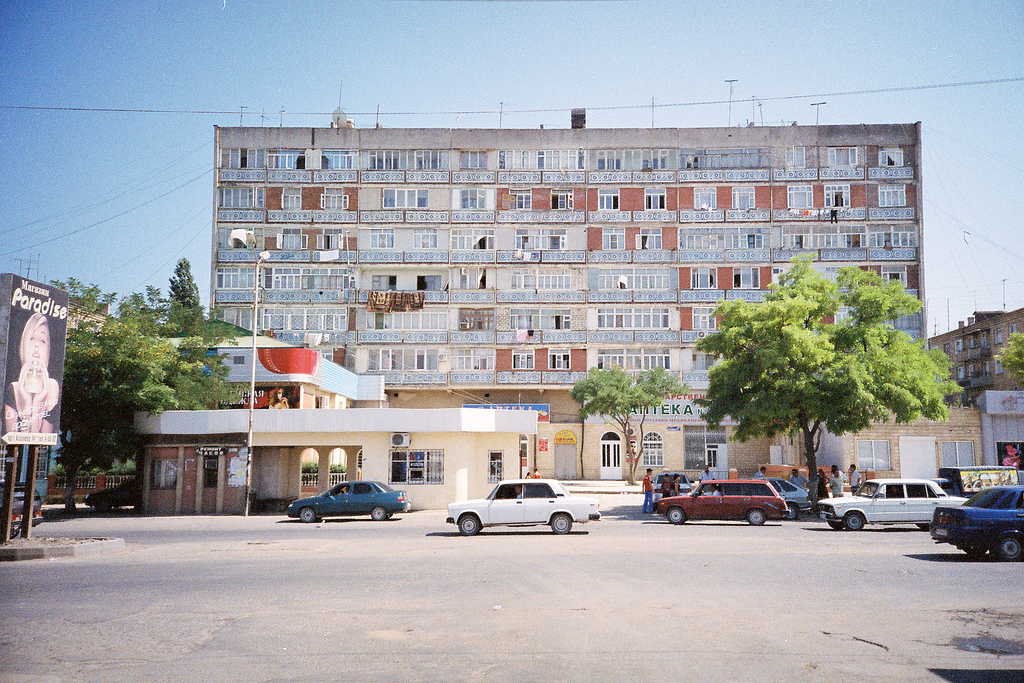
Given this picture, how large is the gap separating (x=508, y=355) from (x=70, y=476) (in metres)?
28.5

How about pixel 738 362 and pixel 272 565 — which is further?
pixel 738 362

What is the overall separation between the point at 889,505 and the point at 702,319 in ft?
101

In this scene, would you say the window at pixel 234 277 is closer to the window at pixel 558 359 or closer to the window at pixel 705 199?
the window at pixel 558 359

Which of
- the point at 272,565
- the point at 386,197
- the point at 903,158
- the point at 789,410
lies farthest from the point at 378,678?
the point at 903,158

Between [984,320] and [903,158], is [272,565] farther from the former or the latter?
[984,320]

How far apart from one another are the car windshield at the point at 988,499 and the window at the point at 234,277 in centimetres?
4732

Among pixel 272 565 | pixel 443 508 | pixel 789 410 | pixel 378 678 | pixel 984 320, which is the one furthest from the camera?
pixel 984 320

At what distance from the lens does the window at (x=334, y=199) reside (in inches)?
2203

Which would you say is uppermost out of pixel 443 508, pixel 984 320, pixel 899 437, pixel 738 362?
pixel 984 320

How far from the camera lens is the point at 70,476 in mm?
33125

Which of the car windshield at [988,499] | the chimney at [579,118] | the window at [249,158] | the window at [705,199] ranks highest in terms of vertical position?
the chimney at [579,118]

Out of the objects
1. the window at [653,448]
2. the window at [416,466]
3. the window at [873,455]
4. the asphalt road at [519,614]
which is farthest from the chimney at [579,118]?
the asphalt road at [519,614]

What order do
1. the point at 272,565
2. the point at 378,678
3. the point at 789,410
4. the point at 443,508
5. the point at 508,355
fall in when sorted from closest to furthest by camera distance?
1. the point at 378,678
2. the point at 272,565
3. the point at 789,410
4. the point at 443,508
5. the point at 508,355

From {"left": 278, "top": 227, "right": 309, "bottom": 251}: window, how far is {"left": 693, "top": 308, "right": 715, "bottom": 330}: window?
2763 centimetres
